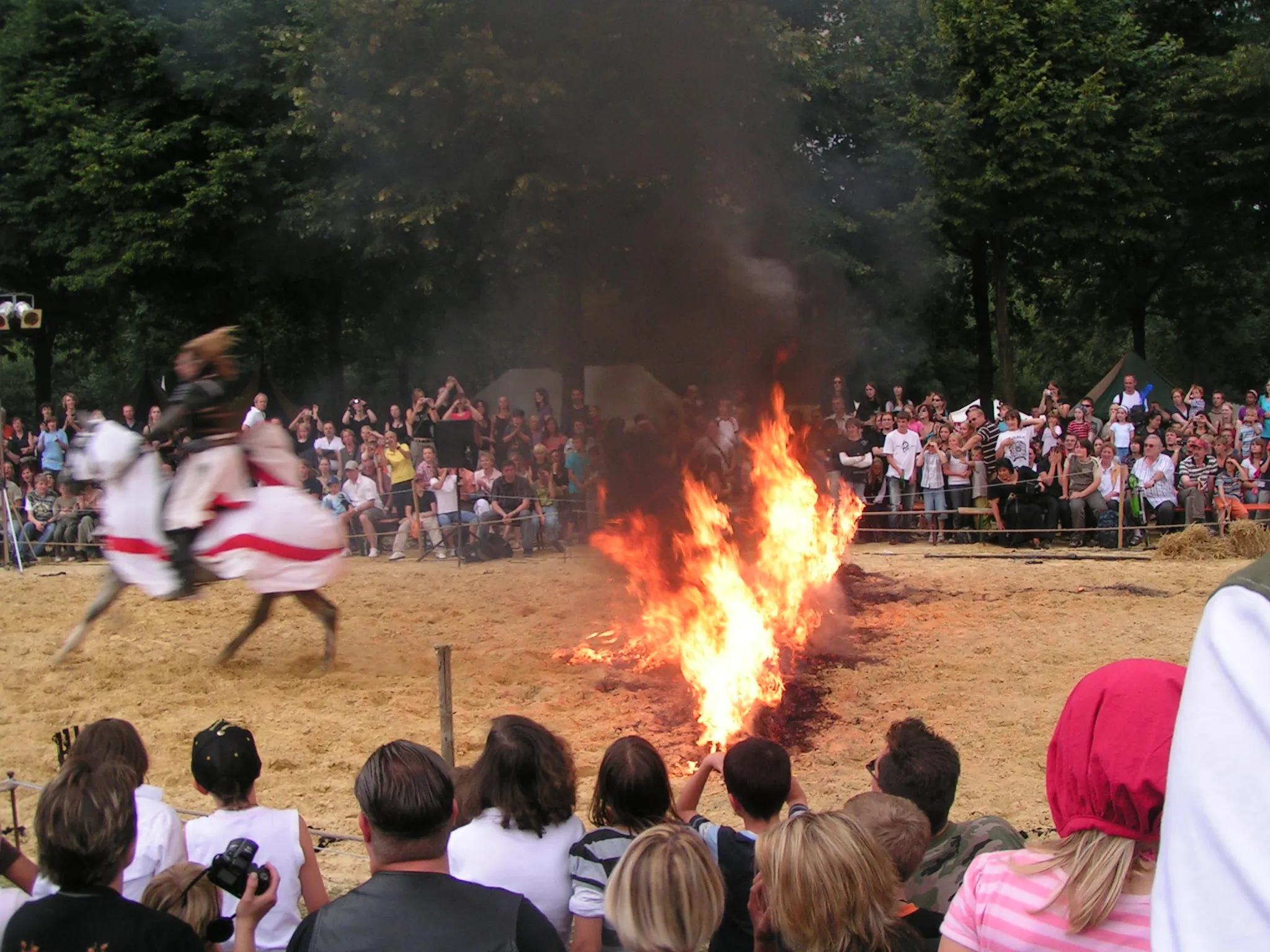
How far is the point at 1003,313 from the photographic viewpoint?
23.0m

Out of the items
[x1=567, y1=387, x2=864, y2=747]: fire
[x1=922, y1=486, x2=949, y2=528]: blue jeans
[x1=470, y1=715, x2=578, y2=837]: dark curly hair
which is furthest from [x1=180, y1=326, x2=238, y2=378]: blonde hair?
[x1=922, y1=486, x2=949, y2=528]: blue jeans

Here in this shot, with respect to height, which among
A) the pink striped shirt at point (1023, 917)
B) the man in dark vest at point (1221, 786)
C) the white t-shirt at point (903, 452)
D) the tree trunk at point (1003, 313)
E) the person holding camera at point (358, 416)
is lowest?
the pink striped shirt at point (1023, 917)

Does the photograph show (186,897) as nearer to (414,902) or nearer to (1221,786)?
(414,902)

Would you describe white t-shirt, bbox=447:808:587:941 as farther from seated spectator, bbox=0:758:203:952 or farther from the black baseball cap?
seated spectator, bbox=0:758:203:952

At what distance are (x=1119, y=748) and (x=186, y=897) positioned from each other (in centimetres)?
229

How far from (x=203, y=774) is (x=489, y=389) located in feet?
52.4

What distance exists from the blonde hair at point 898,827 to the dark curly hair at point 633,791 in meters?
0.54

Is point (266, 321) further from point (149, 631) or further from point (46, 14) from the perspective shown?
point (149, 631)

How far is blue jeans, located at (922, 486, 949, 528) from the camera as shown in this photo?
14609 millimetres

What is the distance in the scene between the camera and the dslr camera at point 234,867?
297cm

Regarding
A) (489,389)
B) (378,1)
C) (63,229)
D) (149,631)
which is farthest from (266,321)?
(149,631)

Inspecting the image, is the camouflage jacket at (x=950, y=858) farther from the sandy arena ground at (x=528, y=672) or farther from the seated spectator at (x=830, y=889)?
the sandy arena ground at (x=528, y=672)

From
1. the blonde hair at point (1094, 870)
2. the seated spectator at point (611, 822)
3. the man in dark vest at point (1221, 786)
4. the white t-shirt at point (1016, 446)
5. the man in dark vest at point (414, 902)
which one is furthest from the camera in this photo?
the white t-shirt at point (1016, 446)

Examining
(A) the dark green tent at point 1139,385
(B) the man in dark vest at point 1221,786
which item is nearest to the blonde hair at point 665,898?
(B) the man in dark vest at point 1221,786
